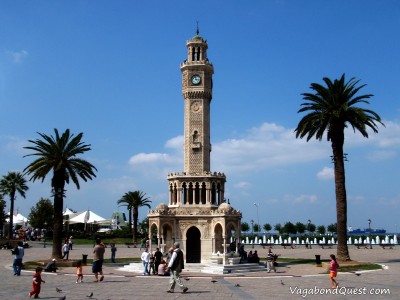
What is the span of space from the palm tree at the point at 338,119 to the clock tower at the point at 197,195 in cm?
856

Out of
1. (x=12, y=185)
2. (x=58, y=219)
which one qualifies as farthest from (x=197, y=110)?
(x=12, y=185)

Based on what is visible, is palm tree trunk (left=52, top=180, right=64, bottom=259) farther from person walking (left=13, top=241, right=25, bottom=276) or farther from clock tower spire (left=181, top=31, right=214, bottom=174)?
clock tower spire (left=181, top=31, right=214, bottom=174)

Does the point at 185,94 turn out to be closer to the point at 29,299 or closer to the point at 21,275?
the point at 21,275

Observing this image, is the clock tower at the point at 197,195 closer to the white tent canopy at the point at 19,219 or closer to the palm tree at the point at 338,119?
the palm tree at the point at 338,119

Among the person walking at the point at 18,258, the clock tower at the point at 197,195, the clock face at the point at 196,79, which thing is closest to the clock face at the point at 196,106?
the clock tower at the point at 197,195

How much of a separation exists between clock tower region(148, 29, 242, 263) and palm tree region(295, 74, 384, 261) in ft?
28.1

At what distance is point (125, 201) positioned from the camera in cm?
8275

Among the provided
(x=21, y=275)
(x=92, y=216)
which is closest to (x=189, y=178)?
(x=21, y=275)

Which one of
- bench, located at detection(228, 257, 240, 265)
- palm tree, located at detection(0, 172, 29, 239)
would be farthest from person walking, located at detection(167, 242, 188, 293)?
palm tree, located at detection(0, 172, 29, 239)

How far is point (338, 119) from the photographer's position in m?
37.1

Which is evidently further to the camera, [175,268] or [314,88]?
[314,88]

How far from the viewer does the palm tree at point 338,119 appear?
36219 millimetres

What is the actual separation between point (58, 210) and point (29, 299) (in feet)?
71.2

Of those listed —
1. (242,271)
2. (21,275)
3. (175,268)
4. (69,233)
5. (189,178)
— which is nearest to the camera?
(175,268)
